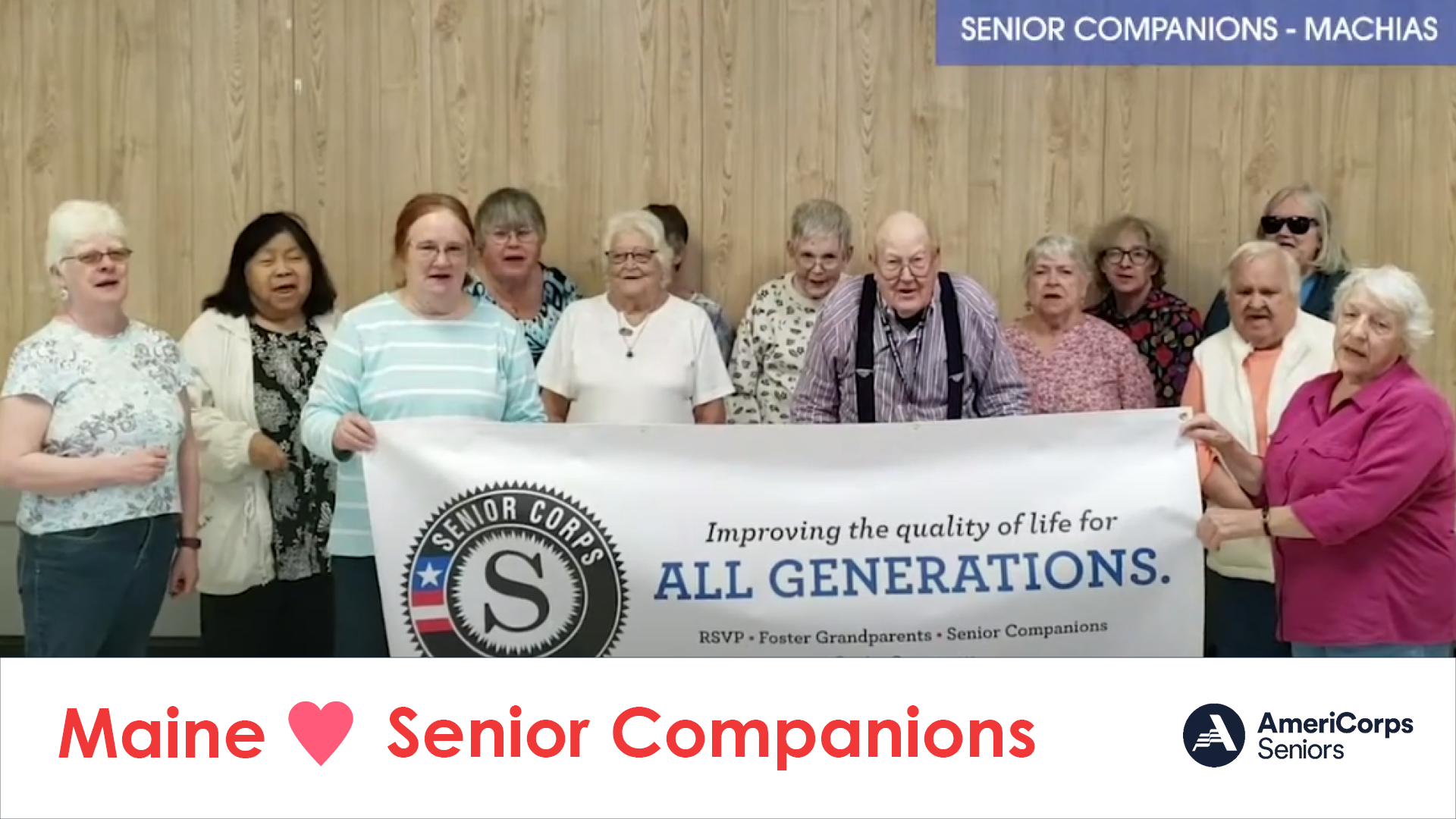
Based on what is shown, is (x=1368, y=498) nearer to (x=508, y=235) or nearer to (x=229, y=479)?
(x=508, y=235)

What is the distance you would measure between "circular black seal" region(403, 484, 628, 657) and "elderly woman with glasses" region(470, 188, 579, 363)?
4.11ft

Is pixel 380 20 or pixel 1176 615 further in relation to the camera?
pixel 380 20

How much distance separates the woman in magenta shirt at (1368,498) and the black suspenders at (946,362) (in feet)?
2.16

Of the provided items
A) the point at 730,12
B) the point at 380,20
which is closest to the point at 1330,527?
A: the point at 730,12

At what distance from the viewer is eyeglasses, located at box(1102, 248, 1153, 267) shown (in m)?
4.93

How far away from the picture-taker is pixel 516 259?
471 cm

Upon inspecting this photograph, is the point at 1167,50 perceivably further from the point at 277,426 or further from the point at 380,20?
the point at 277,426

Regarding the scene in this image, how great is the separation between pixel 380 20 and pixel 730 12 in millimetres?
1124

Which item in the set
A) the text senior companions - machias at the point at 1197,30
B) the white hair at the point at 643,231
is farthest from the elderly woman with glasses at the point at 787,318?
the text senior companions - machias at the point at 1197,30

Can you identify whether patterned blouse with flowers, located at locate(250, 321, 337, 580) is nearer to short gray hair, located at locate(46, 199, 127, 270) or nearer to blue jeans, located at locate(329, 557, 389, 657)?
blue jeans, located at locate(329, 557, 389, 657)

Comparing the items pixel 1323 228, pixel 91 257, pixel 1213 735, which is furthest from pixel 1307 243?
pixel 91 257

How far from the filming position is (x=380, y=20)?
526cm

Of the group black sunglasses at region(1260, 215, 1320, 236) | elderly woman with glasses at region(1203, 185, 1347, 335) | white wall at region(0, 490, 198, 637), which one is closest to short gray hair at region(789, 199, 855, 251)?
elderly woman with glasses at region(1203, 185, 1347, 335)

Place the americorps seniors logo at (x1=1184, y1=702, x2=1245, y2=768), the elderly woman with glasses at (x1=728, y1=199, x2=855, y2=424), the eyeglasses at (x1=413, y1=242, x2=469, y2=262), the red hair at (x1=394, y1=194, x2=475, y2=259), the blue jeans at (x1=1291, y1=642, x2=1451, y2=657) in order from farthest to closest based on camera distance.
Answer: the elderly woman with glasses at (x1=728, y1=199, x2=855, y2=424), the red hair at (x1=394, y1=194, x2=475, y2=259), the eyeglasses at (x1=413, y1=242, x2=469, y2=262), the blue jeans at (x1=1291, y1=642, x2=1451, y2=657), the americorps seniors logo at (x1=1184, y1=702, x2=1245, y2=768)
